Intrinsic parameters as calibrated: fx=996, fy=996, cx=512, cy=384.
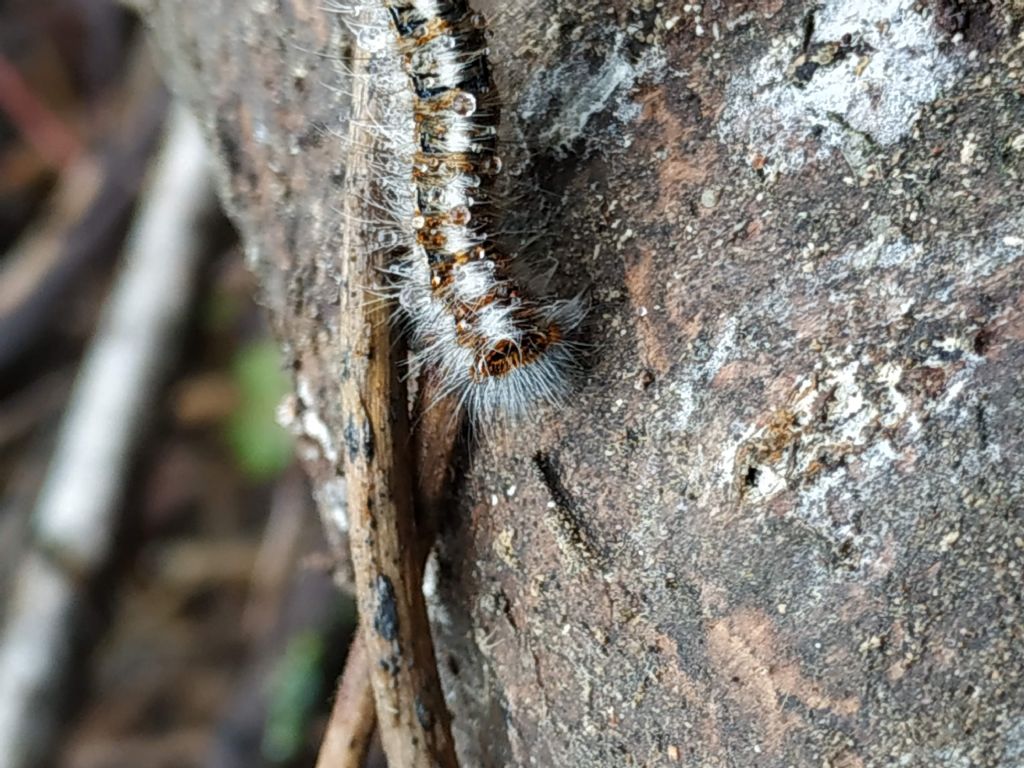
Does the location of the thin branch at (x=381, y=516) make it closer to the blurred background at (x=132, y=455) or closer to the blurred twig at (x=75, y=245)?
the blurred background at (x=132, y=455)

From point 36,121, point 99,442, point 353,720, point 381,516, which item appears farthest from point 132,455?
point 381,516

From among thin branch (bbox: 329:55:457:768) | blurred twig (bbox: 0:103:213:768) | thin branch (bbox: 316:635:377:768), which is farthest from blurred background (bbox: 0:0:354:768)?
thin branch (bbox: 329:55:457:768)

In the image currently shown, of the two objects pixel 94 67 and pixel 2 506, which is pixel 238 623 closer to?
pixel 2 506

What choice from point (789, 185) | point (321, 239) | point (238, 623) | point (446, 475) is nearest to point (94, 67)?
point (238, 623)

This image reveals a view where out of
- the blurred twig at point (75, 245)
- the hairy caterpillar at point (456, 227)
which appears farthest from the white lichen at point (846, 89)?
the blurred twig at point (75, 245)

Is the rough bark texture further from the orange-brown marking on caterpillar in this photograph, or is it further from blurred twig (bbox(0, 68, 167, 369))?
blurred twig (bbox(0, 68, 167, 369))

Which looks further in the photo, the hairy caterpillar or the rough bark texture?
the hairy caterpillar

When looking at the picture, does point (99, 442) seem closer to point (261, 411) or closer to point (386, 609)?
point (261, 411)
